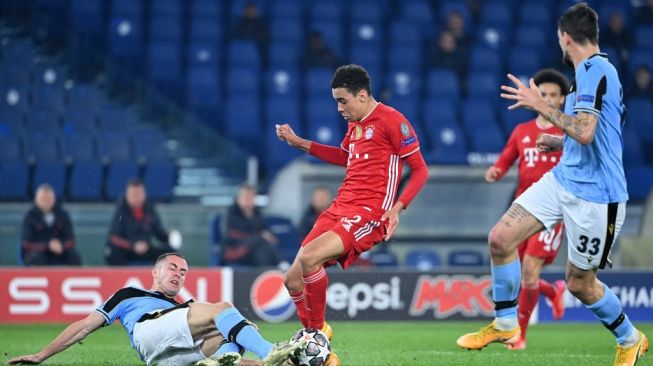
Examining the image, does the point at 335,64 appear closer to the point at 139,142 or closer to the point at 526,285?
the point at 139,142

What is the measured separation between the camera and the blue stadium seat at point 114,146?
15.3m

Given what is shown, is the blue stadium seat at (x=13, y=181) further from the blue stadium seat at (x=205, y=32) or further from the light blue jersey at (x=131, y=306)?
the light blue jersey at (x=131, y=306)

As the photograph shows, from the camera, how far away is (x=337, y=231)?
7.43 metres

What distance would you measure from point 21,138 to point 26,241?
2.57 metres

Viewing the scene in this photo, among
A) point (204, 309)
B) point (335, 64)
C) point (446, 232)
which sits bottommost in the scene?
point (446, 232)

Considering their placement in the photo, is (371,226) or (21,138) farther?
(21,138)

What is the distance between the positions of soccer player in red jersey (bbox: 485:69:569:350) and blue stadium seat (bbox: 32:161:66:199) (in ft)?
24.1

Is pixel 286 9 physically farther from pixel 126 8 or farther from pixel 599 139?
pixel 599 139

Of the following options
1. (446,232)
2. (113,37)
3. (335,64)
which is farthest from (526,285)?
(113,37)

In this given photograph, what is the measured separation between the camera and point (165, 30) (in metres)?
17.1

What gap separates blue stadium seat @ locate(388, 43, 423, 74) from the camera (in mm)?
17422

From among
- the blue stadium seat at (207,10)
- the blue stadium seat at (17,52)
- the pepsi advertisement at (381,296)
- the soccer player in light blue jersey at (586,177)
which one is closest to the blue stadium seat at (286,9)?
the blue stadium seat at (207,10)

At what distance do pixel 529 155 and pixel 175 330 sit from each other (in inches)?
161

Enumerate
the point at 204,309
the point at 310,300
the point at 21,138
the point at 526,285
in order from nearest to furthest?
1. the point at 204,309
2. the point at 310,300
3. the point at 526,285
4. the point at 21,138
